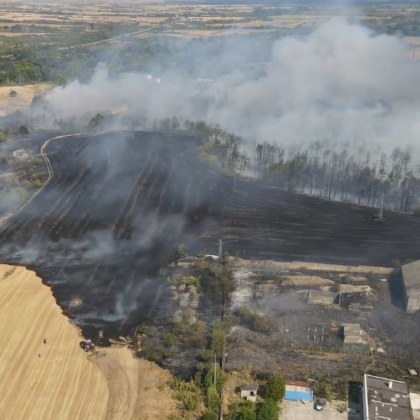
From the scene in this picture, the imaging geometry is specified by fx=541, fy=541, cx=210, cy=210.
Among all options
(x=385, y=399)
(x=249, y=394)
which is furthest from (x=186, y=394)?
(x=385, y=399)

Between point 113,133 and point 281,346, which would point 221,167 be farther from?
point 281,346

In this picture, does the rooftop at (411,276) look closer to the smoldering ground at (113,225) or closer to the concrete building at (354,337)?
the concrete building at (354,337)

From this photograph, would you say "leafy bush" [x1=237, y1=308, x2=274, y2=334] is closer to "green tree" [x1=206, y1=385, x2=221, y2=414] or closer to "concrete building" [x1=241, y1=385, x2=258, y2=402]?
"concrete building" [x1=241, y1=385, x2=258, y2=402]

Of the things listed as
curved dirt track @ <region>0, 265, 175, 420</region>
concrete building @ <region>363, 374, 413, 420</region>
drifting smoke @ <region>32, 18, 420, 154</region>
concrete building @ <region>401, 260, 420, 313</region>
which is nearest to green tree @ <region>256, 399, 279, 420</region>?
concrete building @ <region>363, 374, 413, 420</region>

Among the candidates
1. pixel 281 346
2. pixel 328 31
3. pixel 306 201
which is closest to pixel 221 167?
pixel 306 201

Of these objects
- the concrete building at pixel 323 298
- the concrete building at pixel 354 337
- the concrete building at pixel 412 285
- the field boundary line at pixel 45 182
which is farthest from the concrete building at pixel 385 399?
the field boundary line at pixel 45 182
